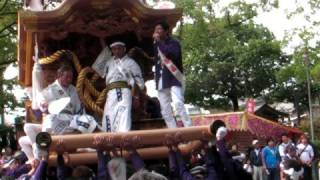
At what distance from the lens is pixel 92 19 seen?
7934 mm

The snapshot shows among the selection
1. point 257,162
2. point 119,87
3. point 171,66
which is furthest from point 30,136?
point 257,162

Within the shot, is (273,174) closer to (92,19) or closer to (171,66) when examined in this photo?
(171,66)

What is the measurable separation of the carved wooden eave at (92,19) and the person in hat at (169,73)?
0.25 metres

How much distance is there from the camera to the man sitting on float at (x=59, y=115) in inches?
278

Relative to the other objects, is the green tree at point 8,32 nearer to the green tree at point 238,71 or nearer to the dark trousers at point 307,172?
the dark trousers at point 307,172

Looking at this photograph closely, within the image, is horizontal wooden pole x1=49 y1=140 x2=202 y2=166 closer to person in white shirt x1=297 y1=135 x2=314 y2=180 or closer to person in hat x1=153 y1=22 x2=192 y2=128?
person in hat x1=153 y1=22 x2=192 y2=128

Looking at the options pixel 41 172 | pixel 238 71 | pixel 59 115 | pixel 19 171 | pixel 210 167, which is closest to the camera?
pixel 41 172

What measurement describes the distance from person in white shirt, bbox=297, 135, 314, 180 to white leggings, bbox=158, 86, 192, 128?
850cm

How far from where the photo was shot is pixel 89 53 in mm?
8766

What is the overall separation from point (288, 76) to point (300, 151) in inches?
320

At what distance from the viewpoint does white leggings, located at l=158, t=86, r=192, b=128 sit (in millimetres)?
7488

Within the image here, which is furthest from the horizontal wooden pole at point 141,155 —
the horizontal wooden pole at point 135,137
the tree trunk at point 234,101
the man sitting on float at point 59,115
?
the tree trunk at point 234,101

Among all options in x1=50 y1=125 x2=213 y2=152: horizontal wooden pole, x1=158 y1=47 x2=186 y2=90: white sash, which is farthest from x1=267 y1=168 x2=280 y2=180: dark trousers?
x1=50 y1=125 x2=213 y2=152: horizontal wooden pole

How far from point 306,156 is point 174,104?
892 centimetres
